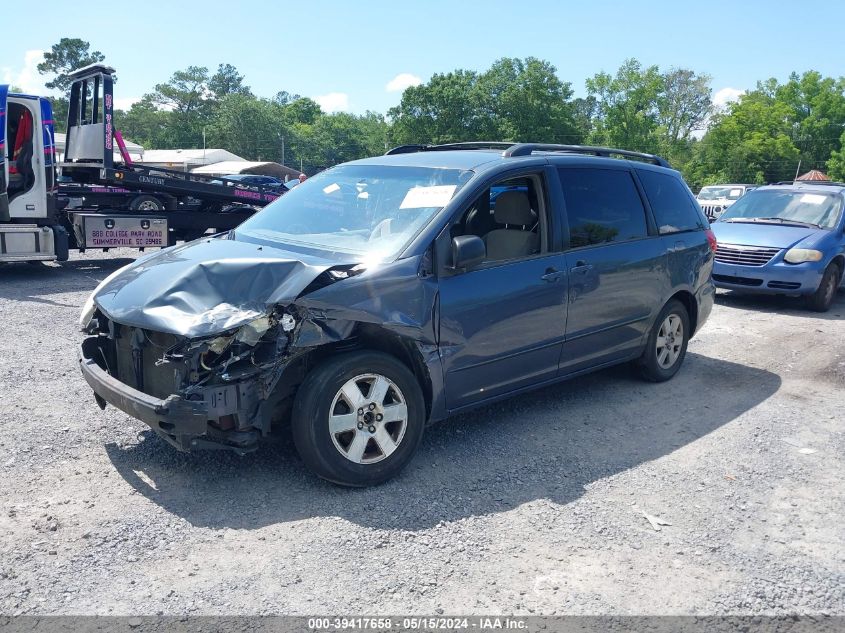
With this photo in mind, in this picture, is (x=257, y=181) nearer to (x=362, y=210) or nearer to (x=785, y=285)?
(x=785, y=285)

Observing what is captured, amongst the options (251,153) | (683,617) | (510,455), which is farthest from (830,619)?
(251,153)

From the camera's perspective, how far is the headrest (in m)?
4.98

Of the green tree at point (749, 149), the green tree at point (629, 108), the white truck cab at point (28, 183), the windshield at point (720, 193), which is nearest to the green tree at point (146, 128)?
the green tree at point (629, 108)

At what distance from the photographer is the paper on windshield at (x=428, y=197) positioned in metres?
4.56

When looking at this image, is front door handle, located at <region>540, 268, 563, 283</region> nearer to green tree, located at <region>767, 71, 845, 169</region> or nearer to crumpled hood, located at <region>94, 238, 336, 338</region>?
crumpled hood, located at <region>94, 238, 336, 338</region>

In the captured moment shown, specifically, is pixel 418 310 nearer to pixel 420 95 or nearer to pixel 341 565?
pixel 341 565

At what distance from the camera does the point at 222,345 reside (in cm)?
372

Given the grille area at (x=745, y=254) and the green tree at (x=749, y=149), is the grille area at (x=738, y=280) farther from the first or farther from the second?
the green tree at (x=749, y=149)

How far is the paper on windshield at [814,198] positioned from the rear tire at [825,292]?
1.26 m

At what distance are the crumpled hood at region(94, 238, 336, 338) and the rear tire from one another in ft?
28.0

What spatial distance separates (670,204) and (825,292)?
5282 mm

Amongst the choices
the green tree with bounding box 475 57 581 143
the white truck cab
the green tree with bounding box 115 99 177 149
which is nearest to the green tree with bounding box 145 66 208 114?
the green tree with bounding box 115 99 177 149

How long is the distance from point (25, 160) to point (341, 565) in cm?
1052

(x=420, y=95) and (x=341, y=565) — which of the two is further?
(x=420, y=95)
